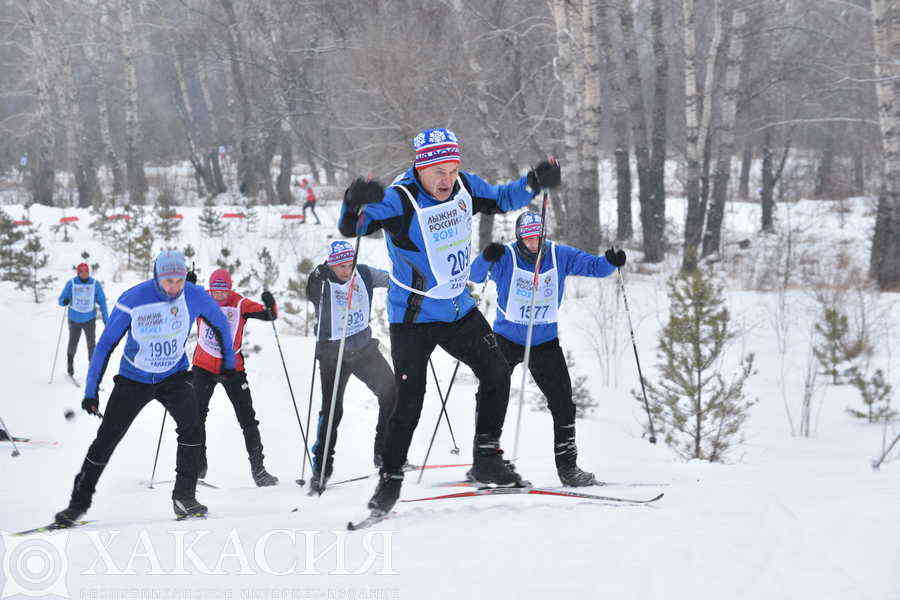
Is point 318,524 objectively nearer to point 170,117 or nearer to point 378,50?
point 378,50

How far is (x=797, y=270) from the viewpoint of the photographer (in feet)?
50.1

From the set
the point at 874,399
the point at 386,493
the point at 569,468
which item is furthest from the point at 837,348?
the point at 386,493

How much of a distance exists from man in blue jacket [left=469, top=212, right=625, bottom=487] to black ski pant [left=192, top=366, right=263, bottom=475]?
2463mm

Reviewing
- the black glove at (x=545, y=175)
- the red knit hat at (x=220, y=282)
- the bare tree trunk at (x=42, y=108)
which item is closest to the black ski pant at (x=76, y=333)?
the red knit hat at (x=220, y=282)

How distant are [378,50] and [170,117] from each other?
25.4 m

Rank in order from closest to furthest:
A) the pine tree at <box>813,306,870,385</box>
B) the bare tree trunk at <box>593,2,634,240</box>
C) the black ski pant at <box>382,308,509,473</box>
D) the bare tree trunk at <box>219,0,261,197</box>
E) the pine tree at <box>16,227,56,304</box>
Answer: the black ski pant at <box>382,308,509,473</box> → the pine tree at <box>813,306,870,385</box> → the pine tree at <box>16,227,56,304</box> → the bare tree trunk at <box>593,2,634,240</box> → the bare tree trunk at <box>219,0,261,197</box>

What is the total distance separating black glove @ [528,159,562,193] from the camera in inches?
173

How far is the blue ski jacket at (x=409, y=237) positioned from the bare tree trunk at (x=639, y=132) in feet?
41.9

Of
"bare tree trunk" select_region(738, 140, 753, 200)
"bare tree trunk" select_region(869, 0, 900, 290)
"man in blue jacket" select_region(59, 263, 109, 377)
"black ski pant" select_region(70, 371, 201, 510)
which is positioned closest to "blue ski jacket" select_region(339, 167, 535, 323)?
"black ski pant" select_region(70, 371, 201, 510)

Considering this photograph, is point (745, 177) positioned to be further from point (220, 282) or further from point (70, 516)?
point (70, 516)

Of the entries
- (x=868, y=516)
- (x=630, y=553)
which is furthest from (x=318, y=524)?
(x=868, y=516)

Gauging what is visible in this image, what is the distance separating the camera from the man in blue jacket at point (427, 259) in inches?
159

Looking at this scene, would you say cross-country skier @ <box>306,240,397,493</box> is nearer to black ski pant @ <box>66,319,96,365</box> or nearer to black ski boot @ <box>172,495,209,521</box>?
black ski boot @ <box>172,495,209,521</box>

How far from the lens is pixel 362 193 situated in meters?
3.79
